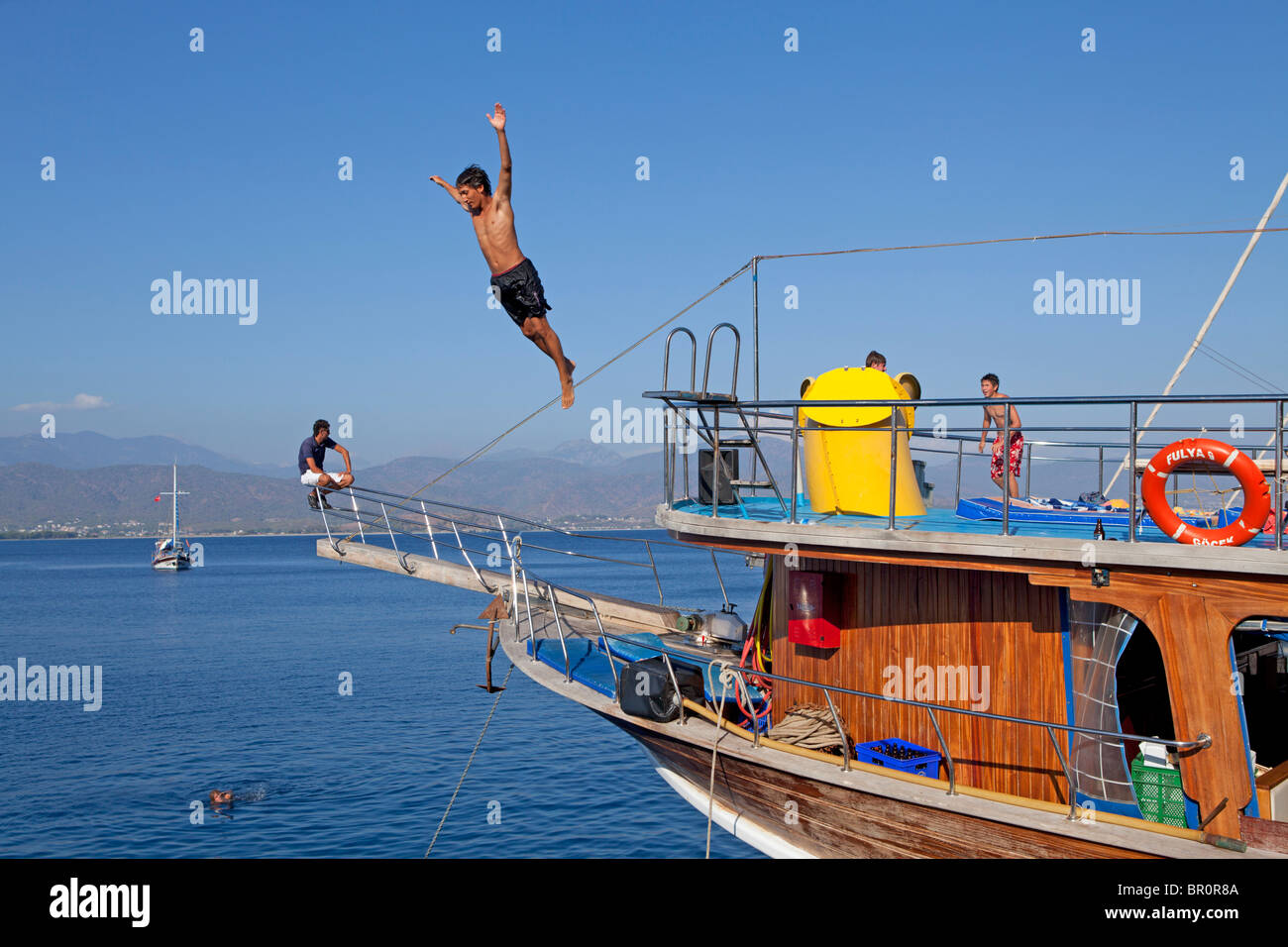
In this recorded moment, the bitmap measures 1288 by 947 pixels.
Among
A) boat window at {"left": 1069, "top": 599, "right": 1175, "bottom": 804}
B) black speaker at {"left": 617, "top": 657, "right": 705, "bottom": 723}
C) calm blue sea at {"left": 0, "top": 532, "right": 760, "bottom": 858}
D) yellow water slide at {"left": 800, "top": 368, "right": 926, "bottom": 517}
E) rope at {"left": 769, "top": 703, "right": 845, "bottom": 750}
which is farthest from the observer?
calm blue sea at {"left": 0, "top": 532, "right": 760, "bottom": 858}

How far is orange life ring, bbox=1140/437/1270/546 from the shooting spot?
23.5ft

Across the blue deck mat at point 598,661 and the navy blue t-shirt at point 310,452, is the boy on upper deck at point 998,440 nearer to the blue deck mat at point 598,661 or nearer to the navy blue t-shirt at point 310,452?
the blue deck mat at point 598,661

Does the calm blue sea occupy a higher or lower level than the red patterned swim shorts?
lower

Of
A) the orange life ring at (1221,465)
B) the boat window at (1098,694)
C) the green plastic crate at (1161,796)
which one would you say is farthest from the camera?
the boat window at (1098,694)

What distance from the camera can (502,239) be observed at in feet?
26.5

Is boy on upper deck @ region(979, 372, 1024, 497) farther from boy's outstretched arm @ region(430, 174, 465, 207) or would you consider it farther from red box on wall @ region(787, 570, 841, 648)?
boy's outstretched arm @ region(430, 174, 465, 207)

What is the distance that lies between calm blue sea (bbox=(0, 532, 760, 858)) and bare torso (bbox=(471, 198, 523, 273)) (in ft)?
48.5

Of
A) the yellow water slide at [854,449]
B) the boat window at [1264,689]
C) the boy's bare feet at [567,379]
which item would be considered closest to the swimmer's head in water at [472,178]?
the boy's bare feet at [567,379]

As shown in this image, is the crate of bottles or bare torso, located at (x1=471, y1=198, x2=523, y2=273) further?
the crate of bottles

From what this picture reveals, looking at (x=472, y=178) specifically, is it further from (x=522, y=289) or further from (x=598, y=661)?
(x=598, y=661)

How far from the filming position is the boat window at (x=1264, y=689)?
10773 mm

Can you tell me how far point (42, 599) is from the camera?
94.6 meters

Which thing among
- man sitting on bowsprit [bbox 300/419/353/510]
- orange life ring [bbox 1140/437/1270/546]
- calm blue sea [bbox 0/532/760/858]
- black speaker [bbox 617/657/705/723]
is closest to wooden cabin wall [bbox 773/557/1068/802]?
orange life ring [bbox 1140/437/1270/546]
